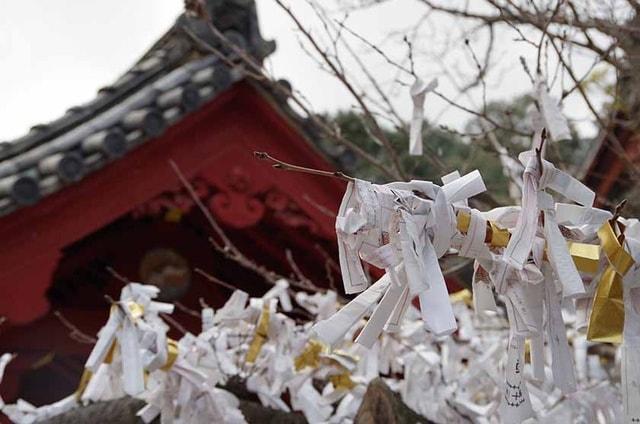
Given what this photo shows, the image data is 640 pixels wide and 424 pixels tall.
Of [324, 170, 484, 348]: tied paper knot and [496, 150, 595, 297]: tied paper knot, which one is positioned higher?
[324, 170, 484, 348]: tied paper knot

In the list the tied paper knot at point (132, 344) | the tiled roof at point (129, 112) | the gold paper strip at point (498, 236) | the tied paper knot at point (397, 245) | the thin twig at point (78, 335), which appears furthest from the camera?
the tiled roof at point (129, 112)

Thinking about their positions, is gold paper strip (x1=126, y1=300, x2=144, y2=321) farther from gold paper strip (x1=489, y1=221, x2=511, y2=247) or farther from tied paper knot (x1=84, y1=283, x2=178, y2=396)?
gold paper strip (x1=489, y1=221, x2=511, y2=247)

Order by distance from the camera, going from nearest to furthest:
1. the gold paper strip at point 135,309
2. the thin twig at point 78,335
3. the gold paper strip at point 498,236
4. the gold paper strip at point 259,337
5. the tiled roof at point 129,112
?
the gold paper strip at point 498,236, the gold paper strip at point 135,309, the gold paper strip at point 259,337, the thin twig at point 78,335, the tiled roof at point 129,112

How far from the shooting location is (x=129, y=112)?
9.00 feet

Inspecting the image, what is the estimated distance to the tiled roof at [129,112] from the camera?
2.43 metres

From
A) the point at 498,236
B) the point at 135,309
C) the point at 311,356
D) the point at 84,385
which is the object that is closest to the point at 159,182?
the point at 84,385

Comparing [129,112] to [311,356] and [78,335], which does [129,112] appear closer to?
[78,335]

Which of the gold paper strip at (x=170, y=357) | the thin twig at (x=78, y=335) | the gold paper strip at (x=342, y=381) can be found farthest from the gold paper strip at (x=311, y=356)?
the thin twig at (x=78, y=335)

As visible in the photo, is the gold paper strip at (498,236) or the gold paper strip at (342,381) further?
the gold paper strip at (342,381)

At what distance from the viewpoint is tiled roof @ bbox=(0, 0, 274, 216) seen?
2.43 m

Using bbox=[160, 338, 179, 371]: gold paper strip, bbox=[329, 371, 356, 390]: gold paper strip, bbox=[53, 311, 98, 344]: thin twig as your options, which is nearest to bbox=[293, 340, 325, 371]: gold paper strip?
bbox=[329, 371, 356, 390]: gold paper strip

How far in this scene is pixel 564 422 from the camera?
5.11ft

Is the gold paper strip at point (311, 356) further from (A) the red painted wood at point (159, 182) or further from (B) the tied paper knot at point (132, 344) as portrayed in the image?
(A) the red painted wood at point (159, 182)

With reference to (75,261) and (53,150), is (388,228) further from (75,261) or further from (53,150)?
(75,261)
